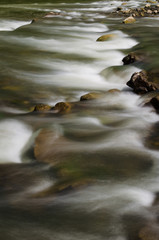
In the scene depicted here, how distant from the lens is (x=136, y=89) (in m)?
6.15

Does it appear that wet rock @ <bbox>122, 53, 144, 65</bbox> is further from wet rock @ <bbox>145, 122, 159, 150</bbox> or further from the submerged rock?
wet rock @ <bbox>145, 122, 159, 150</bbox>

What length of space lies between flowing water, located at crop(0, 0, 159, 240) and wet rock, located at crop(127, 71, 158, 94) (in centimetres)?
14

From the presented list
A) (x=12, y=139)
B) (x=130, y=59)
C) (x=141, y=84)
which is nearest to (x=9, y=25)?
(x=130, y=59)

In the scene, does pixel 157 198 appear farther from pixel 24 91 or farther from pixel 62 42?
pixel 62 42

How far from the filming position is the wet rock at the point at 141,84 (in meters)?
5.90

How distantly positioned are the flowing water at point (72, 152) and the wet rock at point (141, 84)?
5.4 inches

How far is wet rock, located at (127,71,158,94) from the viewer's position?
5.90m

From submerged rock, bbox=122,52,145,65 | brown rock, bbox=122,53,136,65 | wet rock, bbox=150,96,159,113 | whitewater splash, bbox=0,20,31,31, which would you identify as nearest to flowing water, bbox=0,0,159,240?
wet rock, bbox=150,96,159,113

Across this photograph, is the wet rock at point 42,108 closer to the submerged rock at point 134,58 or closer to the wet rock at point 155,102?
the wet rock at point 155,102

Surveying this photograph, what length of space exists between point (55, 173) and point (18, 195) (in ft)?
1.55

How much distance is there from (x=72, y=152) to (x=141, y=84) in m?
2.64

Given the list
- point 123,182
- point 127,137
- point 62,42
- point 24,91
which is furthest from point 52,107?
point 62,42

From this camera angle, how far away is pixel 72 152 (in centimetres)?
386

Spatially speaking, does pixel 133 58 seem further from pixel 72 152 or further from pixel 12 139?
pixel 72 152
